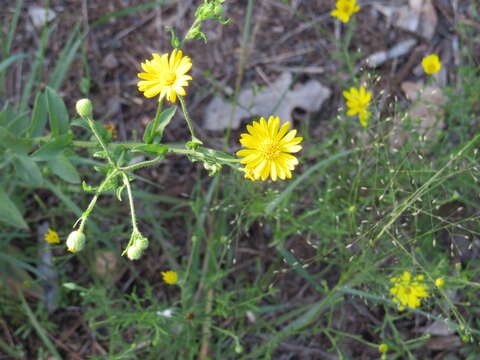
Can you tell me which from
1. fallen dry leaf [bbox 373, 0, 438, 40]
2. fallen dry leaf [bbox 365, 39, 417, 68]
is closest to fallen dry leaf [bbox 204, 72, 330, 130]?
fallen dry leaf [bbox 365, 39, 417, 68]

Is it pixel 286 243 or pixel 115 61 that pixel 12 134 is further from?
pixel 286 243

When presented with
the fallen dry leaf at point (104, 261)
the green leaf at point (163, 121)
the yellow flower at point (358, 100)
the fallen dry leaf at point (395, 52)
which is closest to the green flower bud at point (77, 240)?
the green leaf at point (163, 121)

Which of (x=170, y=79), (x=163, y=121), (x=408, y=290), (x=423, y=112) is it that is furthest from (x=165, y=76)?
(x=423, y=112)

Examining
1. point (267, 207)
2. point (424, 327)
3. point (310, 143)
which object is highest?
Answer: point (310, 143)

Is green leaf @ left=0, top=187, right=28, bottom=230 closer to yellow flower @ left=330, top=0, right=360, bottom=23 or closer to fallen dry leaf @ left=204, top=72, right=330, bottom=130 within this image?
fallen dry leaf @ left=204, top=72, right=330, bottom=130

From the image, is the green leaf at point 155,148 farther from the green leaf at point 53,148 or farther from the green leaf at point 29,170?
the green leaf at point 29,170

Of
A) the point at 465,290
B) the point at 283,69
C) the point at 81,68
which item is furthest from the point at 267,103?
the point at 465,290

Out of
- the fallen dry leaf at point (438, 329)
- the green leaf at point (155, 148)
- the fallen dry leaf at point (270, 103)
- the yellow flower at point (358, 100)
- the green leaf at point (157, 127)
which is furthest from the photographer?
the fallen dry leaf at point (270, 103)
